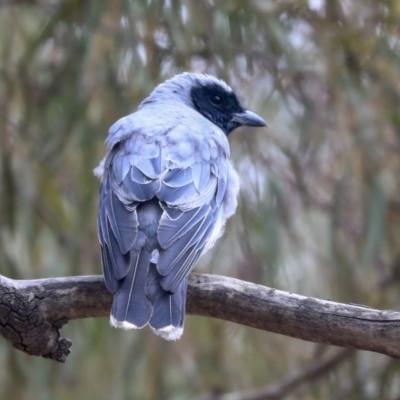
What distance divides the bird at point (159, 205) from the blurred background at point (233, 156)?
43cm

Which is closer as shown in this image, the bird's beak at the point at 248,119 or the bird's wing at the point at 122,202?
the bird's wing at the point at 122,202

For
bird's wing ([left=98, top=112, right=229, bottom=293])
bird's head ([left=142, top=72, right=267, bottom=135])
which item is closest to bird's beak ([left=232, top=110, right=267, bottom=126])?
bird's head ([left=142, top=72, right=267, bottom=135])

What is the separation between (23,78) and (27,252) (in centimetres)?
106

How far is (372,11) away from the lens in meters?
5.65

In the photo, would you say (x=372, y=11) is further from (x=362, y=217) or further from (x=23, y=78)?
(x=23, y=78)

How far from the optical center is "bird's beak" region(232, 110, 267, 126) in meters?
5.49

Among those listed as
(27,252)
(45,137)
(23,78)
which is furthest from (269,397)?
(23,78)

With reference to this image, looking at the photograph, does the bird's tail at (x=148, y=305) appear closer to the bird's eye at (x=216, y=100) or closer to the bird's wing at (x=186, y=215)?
the bird's wing at (x=186, y=215)

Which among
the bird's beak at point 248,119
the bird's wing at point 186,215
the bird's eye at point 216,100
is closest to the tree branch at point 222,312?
the bird's wing at point 186,215

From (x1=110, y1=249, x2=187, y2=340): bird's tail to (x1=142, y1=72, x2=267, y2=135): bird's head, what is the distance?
197cm

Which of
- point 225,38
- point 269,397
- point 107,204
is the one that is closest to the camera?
point 107,204

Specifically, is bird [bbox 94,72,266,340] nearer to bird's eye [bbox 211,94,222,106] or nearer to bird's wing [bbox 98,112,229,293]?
bird's wing [bbox 98,112,229,293]

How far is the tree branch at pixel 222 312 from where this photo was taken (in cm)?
353

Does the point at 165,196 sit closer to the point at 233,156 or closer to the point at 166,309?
the point at 166,309
